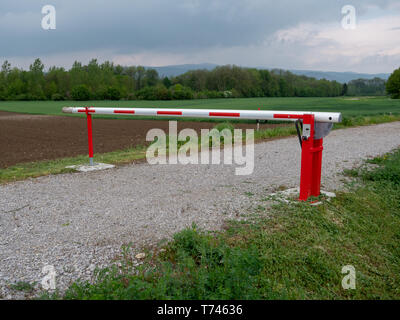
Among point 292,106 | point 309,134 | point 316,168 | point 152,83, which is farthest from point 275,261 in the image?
point 152,83

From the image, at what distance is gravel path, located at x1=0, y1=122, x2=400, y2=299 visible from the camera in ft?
12.8

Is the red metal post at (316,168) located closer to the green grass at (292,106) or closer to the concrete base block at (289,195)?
the concrete base block at (289,195)

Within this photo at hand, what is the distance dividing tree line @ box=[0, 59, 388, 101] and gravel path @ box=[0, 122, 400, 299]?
6330 centimetres

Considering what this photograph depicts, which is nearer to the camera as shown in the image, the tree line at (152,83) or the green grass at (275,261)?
the green grass at (275,261)

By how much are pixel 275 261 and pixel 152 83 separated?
90.2 metres

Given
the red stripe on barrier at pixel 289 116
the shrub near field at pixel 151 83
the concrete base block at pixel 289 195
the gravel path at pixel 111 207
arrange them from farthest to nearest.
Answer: the shrub near field at pixel 151 83 → the concrete base block at pixel 289 195 → the red stripe on barrier at pixel 289 116 → the gravel path at pixel 111 207

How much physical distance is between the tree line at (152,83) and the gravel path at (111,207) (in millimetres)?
63298

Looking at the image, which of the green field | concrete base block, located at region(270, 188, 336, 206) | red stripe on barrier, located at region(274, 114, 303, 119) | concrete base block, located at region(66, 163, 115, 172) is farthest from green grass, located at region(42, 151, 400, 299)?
the green field

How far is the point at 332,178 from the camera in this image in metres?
7.49

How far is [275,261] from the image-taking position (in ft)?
12.8

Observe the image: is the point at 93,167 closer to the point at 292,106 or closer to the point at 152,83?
the point at 292,106

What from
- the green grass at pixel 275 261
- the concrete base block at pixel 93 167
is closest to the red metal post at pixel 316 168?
the green grass at pixel 275 261

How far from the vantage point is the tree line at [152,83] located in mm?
75875
